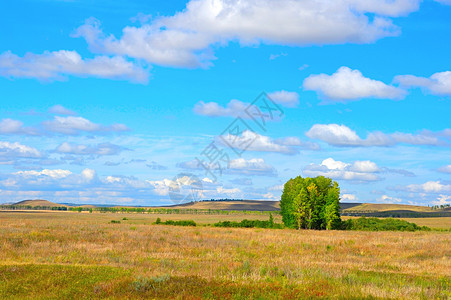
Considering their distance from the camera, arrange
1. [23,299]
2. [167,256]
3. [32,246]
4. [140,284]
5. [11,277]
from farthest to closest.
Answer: [32,246]
[167,256]
[11,277]
[140,284]
[23,299]

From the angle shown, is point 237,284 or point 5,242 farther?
point 5,242

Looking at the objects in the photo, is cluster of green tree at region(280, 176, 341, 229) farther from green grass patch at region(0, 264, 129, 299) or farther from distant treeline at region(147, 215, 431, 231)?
green grass patch at region(0, 264, 129, 299)

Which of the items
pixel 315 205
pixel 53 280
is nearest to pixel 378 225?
pixel 315 205

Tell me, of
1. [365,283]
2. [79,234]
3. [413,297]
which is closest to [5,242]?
[79,234]

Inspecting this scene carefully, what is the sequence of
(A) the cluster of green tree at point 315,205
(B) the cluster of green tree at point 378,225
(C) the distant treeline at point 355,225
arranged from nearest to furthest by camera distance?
(C) the distant treeline at point 355,225 → (B) the cluster of green tree at point 378,225 → (A) the cluster of green tree at point 315,205

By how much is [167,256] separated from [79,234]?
18316mm

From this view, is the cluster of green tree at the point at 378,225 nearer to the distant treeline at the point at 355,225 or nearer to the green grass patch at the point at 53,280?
the distant treeline at the point at 355,225

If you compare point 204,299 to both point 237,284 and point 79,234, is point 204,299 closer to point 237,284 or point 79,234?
point 237,284

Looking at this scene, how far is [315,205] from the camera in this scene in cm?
10031

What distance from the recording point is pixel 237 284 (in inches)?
646

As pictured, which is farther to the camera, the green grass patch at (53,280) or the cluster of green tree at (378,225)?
the cluster of green tree at (378,225)

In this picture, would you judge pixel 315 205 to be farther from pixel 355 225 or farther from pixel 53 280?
pixel 53 280

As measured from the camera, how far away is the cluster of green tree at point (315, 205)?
319 ft

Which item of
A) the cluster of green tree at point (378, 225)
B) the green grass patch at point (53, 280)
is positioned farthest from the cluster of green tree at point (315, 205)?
the green grass patch at point (53, 280)
